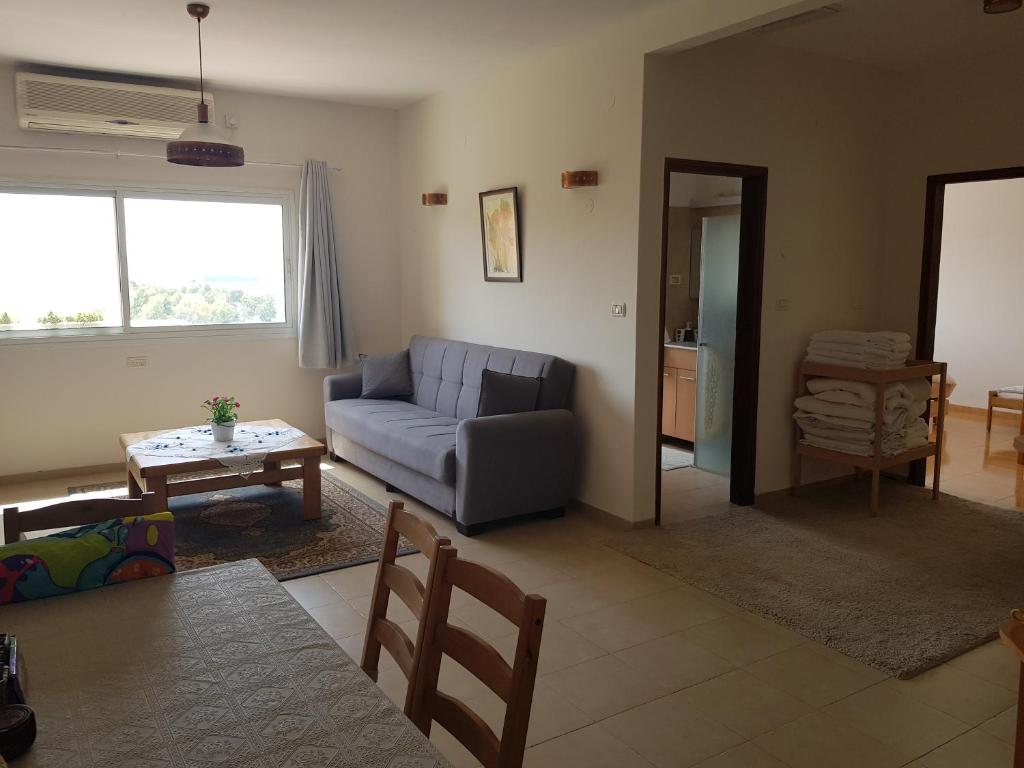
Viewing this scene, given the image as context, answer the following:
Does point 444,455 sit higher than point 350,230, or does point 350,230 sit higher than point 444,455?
point 350,230

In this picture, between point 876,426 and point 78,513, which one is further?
point 876,426

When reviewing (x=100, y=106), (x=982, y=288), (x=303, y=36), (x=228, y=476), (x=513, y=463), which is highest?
(x=303, y=36)

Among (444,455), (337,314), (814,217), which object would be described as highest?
(814,217)

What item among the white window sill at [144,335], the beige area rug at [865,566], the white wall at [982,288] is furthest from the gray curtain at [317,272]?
the white wall at [982,288]

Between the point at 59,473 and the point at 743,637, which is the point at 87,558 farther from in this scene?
the point at 59,473

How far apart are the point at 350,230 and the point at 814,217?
3.58 m

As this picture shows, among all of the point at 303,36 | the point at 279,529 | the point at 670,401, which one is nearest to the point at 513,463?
the point at 279,529

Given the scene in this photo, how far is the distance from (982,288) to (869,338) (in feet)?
13.2

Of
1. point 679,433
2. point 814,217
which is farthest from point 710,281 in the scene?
point 679,433

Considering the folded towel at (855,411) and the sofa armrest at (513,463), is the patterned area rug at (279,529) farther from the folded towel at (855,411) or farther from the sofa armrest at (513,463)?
the folded towel at (855,411)

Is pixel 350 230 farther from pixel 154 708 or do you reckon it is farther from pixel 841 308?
pixel 154 708

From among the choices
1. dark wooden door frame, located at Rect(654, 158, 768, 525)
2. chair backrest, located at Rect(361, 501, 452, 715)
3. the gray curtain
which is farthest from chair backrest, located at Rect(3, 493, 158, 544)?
the gray curtain

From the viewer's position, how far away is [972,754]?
239cm

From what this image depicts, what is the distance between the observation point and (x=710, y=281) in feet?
18.0
